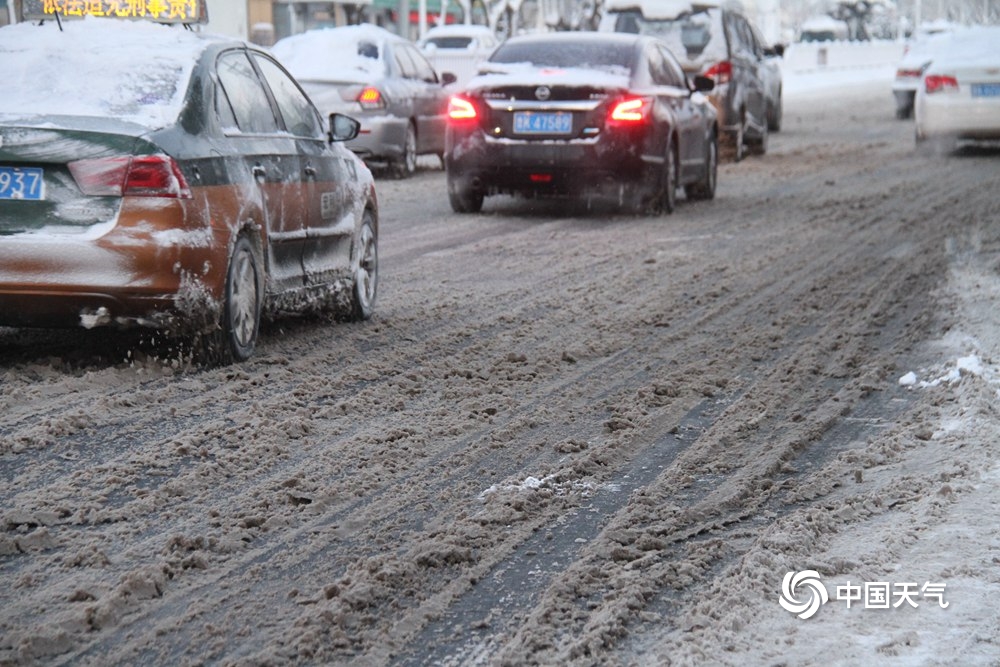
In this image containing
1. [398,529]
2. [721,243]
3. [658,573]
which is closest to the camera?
[658,573]

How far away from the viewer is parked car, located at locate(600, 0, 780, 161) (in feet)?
67.8

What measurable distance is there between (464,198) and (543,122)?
1.16 m

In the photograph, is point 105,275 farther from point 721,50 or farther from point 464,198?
point 721,50

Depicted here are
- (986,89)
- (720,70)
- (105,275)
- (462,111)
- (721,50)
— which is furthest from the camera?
(986,89)

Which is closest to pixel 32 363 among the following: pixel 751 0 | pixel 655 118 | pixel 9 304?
pixel 9 304

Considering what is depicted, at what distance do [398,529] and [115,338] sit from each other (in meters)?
3.30

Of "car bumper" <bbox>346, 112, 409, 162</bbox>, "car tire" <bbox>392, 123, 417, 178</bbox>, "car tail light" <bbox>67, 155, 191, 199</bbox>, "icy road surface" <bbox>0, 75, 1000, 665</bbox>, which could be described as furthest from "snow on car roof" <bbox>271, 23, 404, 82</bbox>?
"car tail light" <bbox>67, 155, 191, 199</bbox>

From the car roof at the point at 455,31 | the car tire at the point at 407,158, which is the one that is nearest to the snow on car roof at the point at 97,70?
the car tire at the point at 407,158

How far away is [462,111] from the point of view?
14.3 meters

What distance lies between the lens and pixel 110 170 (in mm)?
6586

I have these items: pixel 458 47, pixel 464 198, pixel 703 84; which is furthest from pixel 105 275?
pixel 458 47

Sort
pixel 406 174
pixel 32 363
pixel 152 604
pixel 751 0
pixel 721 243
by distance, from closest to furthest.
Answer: pixel 152 604
pixel 32 363
pixel 721 243
pixel 406 174
pixel 751 0

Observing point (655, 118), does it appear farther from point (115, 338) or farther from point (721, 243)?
point (115, 338)

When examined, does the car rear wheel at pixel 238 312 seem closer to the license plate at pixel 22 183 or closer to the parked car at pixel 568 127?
the license plate at pixel 22 183
